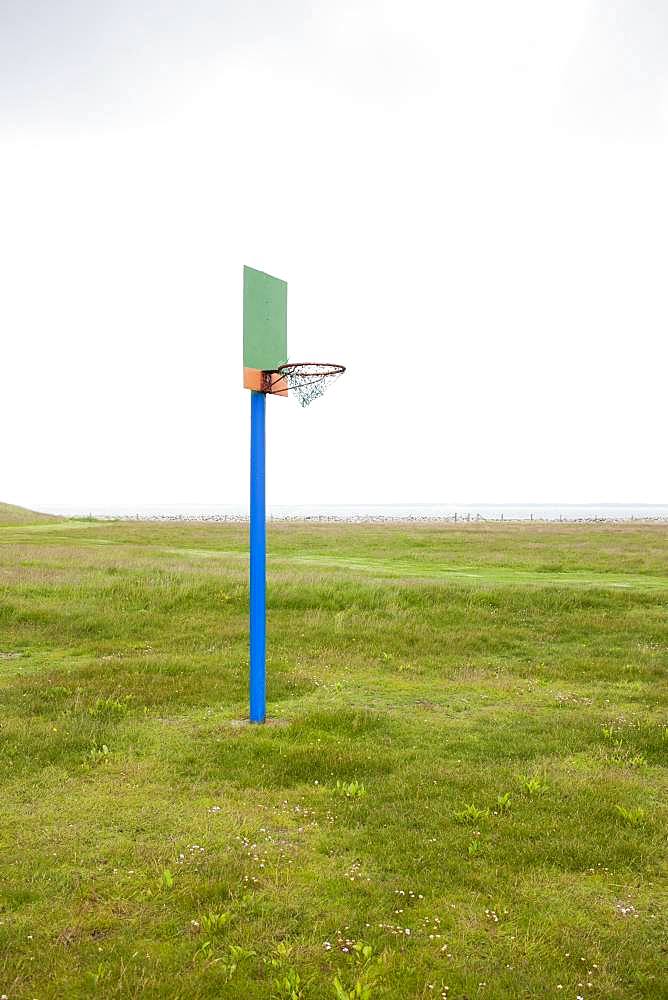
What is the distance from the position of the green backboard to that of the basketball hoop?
21 centimetres

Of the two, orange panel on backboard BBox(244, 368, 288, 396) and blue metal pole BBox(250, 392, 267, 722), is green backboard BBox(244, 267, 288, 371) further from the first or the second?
blue metal pole BBox(250, 392, 267, 722)

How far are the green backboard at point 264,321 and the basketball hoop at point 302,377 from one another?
21 cm

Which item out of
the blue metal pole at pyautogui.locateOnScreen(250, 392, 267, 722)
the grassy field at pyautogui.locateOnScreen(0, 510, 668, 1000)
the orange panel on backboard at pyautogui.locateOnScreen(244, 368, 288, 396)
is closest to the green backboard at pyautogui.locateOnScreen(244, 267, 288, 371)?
the orange panel on backboard at pyautogui.locateOnScreen(244, 368, 288, 396)

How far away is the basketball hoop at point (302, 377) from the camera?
13320 millimetres

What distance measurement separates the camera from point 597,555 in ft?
142

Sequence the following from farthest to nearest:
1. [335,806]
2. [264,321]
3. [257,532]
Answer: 1. [264,321]
2. [257,532]
3. [335,806]

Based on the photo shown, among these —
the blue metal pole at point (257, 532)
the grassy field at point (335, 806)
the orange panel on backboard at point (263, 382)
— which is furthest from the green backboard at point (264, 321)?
the grassy field at point (335, 806)

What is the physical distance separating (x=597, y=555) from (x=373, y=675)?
30.1m

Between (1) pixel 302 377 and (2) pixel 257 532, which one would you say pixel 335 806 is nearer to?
(2) pixel 257 532

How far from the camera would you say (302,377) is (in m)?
13.5

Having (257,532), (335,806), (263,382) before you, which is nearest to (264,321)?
(263,382)

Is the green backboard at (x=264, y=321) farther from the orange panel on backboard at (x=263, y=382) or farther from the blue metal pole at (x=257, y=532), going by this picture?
the blue metal pole at (x=257, y=532)

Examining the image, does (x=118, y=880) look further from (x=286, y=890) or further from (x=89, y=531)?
(x=89, y=531)

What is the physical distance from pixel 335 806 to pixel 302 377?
7468 millimetres
